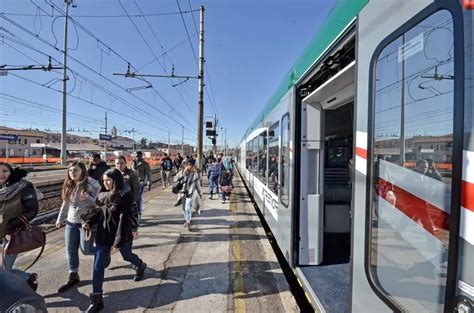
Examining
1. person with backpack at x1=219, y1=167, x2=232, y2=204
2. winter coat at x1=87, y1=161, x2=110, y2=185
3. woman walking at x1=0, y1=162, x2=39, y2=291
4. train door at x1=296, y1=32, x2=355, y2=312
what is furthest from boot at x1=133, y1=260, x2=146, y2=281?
person with backpack at x1=219, y1=167, x2=232, y2=204

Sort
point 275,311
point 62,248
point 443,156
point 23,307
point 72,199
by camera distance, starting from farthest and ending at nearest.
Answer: point 62,248
point 72,199
point 275,311
point 23,307
point 443,156

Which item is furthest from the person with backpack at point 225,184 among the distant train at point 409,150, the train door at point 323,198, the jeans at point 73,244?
the distant train at point 409,150

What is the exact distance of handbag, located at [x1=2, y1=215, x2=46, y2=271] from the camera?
3.49 meters

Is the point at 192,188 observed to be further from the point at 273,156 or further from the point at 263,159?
the point at 273,156

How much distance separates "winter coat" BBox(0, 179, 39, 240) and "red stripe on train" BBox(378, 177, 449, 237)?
3.79 meters

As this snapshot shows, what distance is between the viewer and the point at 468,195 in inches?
43.6

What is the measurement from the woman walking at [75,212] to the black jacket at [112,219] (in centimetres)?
39

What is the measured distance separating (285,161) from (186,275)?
7.21ft

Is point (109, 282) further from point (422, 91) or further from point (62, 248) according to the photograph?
point (422, 91)

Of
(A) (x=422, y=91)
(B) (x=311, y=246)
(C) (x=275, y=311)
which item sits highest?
(A) (x=422, y=91)

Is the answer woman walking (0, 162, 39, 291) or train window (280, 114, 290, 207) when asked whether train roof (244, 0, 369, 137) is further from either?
woman walking (0, 162, 39, 291)

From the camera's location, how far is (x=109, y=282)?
417 centimetres

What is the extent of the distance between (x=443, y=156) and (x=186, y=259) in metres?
4.52

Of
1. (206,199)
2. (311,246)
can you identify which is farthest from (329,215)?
(206,199)
